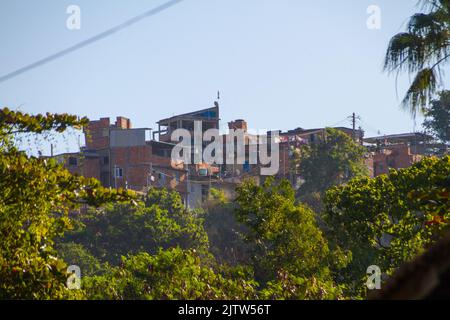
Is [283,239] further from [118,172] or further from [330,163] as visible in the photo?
[118,172]

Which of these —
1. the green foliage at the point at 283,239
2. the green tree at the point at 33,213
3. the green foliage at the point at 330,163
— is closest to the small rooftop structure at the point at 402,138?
the green foliage at the point at 330,163

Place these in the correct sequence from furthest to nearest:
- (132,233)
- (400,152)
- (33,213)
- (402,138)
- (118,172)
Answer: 1. (402,138)
2. (400,152)
3. (118,172)
4. (132,233)
5. (33,213)

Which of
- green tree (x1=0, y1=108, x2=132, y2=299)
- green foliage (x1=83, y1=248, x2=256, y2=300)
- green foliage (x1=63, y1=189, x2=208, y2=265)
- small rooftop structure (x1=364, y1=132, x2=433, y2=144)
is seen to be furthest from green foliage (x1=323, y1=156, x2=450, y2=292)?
small rooftop structure (x1=364, y1=132, x2=433, y2=144)

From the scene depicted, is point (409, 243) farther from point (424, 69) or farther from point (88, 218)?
point (88, 218)

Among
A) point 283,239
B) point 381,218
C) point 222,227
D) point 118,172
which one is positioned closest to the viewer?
point 283,239

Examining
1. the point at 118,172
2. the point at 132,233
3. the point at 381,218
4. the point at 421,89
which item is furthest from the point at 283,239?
the point at 118,172

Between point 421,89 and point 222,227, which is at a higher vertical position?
point 421,89

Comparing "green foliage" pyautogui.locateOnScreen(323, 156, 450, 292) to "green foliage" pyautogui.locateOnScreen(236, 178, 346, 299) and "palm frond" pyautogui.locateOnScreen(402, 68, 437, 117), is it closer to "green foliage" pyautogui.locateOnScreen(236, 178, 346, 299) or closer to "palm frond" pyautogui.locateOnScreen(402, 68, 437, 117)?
"green foliage" pyautogui.locateOnScreen(236, 178, 346, 299)

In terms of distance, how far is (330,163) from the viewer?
69.6 metres

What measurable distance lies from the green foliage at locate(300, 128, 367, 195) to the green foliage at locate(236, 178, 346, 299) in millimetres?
43674

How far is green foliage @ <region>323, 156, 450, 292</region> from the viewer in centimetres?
2447

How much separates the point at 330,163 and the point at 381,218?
4411 cm

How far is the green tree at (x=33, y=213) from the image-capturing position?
10789mm
